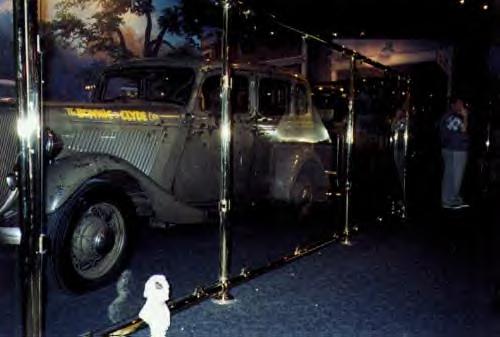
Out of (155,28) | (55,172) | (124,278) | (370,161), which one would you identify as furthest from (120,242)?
(155,28)

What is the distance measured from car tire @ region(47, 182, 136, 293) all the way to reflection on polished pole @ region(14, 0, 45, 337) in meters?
1.64

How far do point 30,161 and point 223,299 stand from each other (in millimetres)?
2221

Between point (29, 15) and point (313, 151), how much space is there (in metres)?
5.77

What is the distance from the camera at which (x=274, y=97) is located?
7555mm

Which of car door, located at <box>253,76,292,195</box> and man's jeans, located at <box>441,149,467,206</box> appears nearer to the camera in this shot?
car door, located at <box>253,76,292,195</box>

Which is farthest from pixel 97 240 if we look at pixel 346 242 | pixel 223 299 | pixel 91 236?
pixel 346 242

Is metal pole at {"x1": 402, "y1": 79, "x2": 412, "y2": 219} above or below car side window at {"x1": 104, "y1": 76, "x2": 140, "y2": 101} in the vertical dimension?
below

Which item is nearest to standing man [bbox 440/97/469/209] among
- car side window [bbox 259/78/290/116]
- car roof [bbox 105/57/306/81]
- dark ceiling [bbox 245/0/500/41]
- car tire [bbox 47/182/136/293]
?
car side window [bbox 259/78/290/116]

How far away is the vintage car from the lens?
4805 mm

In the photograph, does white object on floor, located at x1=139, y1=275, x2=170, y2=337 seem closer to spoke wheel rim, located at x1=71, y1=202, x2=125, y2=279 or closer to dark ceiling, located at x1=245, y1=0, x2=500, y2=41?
spoke wheel rim, located at x1=71, y1=202, x2=125, y2=279

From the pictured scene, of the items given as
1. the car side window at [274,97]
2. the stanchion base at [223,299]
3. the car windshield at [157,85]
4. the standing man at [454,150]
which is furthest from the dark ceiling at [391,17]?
the stanchion base at [223,299]

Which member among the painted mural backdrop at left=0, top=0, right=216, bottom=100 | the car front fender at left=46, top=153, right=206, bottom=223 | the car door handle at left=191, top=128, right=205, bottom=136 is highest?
the painted mural backdrop at left=0, top=0, right=216, bottom=100

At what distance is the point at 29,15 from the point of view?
8.96 ft

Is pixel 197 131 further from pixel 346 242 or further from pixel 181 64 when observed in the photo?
pixel 346 242
